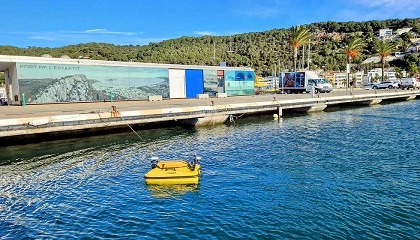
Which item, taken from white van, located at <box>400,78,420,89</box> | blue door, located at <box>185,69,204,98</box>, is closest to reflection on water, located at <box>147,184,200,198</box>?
blue door, located at <box>185,69,204,98</box>

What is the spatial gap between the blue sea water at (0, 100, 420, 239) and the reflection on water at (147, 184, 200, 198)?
0.05 m

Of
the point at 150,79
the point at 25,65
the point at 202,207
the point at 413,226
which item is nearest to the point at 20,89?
the point at 25,65

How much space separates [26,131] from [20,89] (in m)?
16.4

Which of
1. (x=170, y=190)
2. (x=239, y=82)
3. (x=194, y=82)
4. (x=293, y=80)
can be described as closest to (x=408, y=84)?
(x=293, y=80)

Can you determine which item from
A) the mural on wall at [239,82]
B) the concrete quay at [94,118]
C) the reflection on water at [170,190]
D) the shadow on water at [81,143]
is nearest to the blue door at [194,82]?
the mural on wall at [239,82]

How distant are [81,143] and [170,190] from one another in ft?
44.6

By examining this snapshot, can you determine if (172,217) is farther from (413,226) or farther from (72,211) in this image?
(413,226)

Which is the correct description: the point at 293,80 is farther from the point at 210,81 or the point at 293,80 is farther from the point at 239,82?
the point at 210,81

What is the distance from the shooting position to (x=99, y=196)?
1423 centimetres

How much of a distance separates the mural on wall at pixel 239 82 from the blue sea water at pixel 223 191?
1290 inches

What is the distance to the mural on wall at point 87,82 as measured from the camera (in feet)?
124

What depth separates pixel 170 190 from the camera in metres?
14.8

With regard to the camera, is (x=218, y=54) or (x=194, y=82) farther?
(x=218, y=54)

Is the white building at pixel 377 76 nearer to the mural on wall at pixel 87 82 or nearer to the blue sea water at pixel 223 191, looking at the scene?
the mural on wall at pixel 87 82
